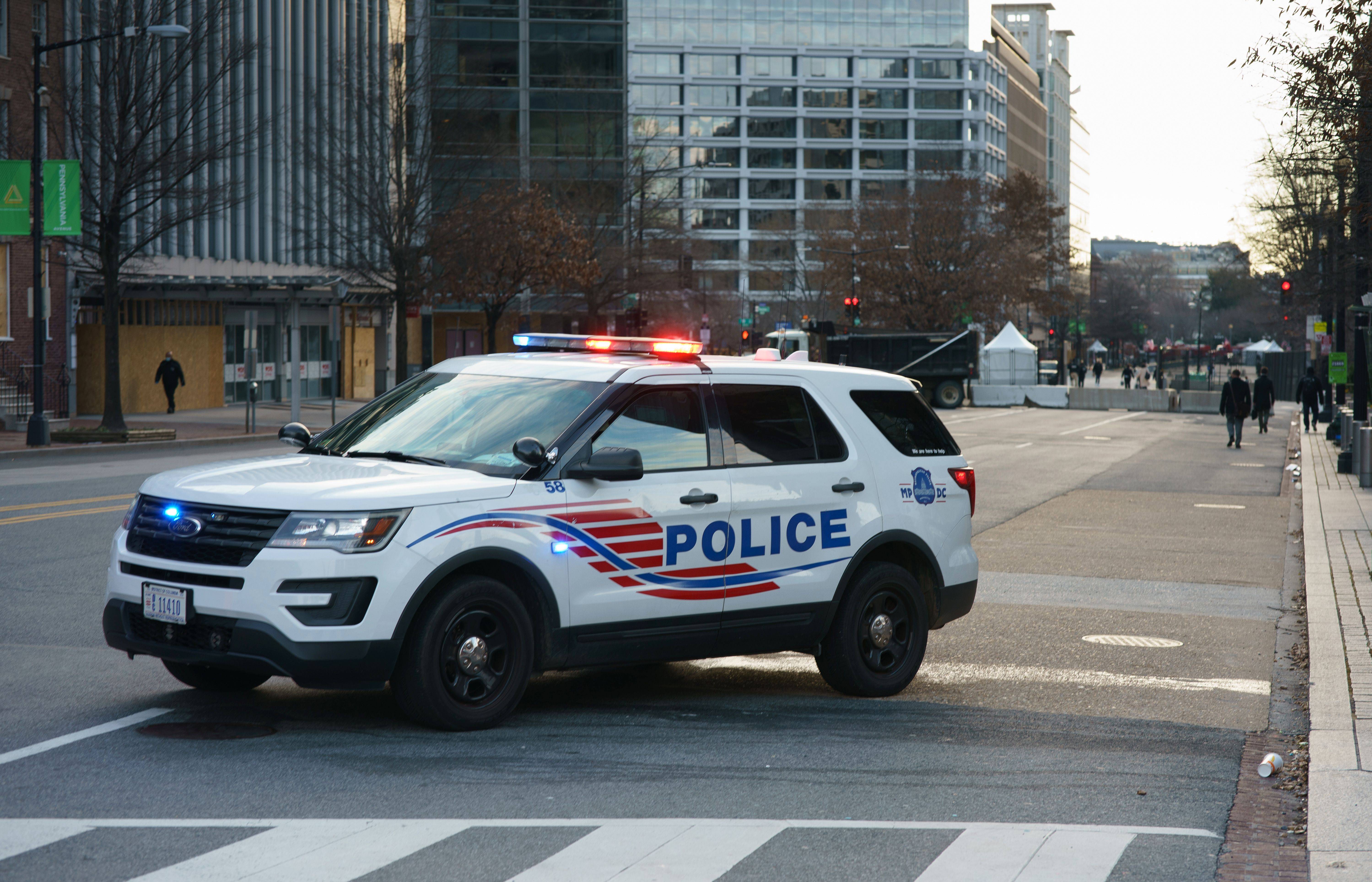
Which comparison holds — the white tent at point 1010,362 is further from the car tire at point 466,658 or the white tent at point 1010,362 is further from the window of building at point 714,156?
the car tire at point 466,658

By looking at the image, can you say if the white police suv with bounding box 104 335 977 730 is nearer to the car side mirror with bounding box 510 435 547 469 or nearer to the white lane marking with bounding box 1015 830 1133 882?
the car side mirror with bounding box 510 435 547 469

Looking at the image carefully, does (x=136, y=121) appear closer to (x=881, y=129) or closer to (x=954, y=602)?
(x=954, y=602)

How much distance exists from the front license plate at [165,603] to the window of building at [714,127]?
396 ft

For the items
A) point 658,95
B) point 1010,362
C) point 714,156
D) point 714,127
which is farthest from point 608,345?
point 714,127

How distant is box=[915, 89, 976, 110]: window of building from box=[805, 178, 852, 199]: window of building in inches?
338

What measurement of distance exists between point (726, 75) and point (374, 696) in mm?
120677

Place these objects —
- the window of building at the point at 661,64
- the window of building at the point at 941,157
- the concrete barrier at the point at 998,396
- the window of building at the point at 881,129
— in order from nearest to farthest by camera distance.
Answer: the concrete barrier at the point at 998,396 → the window of building at the point at 941,157 → the window of building at the point at 661,64 → the window of building at the point at 881,129

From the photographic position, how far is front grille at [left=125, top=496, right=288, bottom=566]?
253 inches

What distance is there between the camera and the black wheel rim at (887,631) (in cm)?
820

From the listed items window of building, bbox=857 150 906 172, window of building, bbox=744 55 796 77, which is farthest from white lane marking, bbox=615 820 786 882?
window of building, bbox=857 150 906 172

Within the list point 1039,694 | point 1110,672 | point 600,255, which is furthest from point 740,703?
point 600,255

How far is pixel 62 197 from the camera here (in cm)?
2844

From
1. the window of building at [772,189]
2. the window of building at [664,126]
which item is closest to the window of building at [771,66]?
the window of building at [664,126]

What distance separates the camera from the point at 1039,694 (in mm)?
8492
